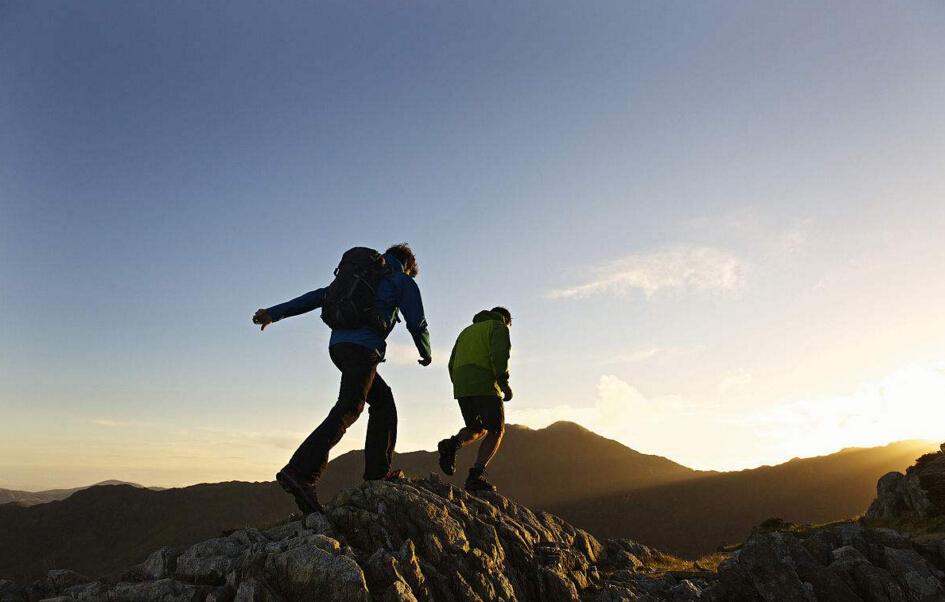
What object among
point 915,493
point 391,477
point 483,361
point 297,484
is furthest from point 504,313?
point 915,493

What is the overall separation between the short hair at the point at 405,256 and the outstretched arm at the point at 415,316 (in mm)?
541

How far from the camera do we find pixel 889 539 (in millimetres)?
7836

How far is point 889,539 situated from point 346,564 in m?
8.02

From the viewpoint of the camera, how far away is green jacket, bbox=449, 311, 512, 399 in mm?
8938

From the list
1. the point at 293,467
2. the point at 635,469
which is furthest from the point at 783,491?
the point at 293,467

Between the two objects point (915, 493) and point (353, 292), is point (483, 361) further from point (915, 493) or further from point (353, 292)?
point (915, 493)

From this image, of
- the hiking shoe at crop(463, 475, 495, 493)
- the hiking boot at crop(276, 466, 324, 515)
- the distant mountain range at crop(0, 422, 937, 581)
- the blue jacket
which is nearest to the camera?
the hiking boot at crop(276, 466, 324, 515)

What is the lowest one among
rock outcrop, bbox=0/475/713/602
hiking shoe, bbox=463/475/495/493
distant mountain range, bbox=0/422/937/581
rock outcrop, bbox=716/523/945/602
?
distant mountain range, bbox=0/422/937/581

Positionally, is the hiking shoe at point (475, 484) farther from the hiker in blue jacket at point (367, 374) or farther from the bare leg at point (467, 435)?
the hiker in blue jacket at point (367, 374)

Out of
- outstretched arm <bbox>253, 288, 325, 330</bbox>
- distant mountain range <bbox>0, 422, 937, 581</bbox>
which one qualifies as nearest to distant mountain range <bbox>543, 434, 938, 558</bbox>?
distant mountain range <bbox>0, 422, 937, 581</bbox>

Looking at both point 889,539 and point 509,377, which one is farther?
point 509,377

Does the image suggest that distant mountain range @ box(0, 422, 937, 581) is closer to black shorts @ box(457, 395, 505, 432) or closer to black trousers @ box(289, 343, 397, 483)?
black shorts @ box(457, 395, 505, 432)

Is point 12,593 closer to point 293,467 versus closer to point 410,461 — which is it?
point 293,467

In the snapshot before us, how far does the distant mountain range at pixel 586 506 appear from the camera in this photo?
157ft
